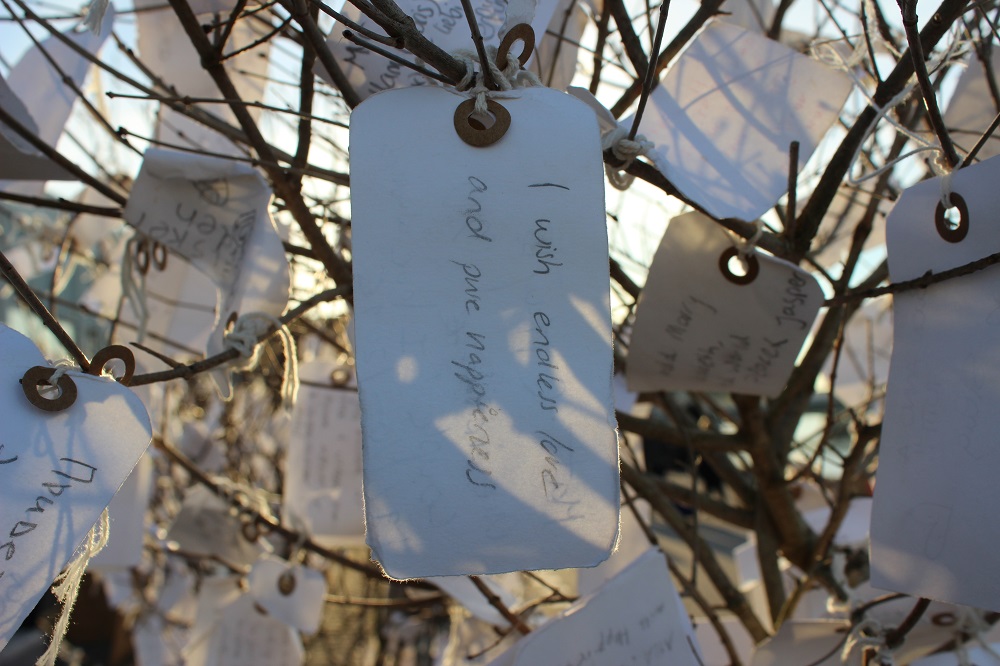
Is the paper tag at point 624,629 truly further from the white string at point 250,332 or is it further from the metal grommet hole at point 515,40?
the metal grommet hole at point 515,40

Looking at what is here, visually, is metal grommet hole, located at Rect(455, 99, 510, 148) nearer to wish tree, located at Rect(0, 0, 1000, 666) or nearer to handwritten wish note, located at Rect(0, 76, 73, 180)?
wish tree, located at Rect(0, 0, 1000, 666)

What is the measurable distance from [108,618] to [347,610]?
1.64 m

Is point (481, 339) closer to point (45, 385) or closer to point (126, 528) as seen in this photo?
point (45, 385)

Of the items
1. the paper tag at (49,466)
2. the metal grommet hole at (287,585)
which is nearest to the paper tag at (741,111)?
the paper tag at (49,466)

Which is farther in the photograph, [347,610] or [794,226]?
[347,610]

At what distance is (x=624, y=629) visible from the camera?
0.63m

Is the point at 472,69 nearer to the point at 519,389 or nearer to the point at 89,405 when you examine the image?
the point at 519,389

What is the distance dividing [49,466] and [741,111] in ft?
1.84

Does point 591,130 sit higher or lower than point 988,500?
higher

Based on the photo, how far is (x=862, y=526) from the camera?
3.75 ft

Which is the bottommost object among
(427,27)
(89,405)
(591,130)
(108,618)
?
(108,618)

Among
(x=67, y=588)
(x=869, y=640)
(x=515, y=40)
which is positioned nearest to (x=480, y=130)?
(x=515, y=40)

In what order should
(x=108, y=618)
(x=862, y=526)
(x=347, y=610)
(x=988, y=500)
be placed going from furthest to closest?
(x=108, y=618)
(x=347, y=610)
(x=862, y=526)
(x=988, y=500)

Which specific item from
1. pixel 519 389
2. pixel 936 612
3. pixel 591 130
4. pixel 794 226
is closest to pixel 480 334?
pixel 519 389
